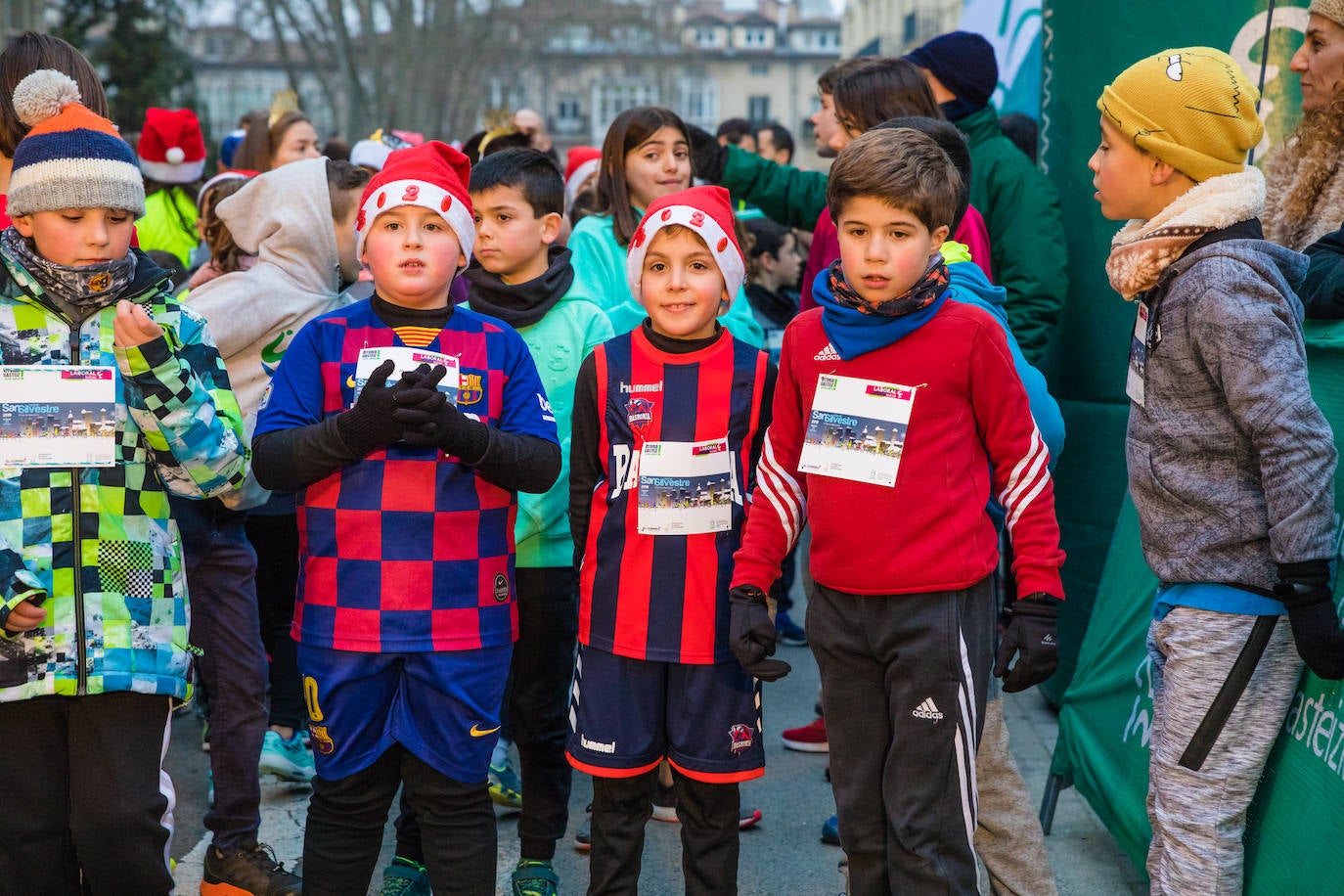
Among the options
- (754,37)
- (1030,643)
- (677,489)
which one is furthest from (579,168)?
(754,37)

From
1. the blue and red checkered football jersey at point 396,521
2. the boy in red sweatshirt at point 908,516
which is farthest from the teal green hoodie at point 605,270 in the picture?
the boy in red sweatshirt at point 908,516

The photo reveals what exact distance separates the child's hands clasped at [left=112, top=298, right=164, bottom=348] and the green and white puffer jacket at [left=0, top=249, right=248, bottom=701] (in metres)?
0.03

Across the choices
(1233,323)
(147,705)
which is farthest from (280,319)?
(1233,323)

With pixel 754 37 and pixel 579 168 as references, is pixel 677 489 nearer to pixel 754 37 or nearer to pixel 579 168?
pixel 579 168

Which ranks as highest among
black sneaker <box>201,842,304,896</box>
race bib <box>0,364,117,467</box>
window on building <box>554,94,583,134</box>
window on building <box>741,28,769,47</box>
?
window on building <box>741,28,769,47</box>

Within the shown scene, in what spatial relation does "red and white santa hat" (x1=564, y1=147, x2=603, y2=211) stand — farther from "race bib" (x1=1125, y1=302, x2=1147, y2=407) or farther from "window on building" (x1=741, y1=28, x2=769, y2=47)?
"window on building" (x1=741, y1=28, x2=769, y2=47)

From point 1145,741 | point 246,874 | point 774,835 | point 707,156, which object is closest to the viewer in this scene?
point 1145,741

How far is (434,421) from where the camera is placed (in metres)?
2.87

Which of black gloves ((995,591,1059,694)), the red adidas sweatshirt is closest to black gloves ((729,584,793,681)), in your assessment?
the red adidas sweatshirt

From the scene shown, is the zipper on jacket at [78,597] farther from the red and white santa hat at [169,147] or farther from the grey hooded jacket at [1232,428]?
the red and white santa hat at [169,147]

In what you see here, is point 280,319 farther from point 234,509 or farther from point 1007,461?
point 1007,461

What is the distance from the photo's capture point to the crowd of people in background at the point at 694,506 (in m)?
2.80

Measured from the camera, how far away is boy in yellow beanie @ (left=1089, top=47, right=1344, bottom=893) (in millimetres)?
2615

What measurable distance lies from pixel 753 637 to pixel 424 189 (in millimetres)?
1311
